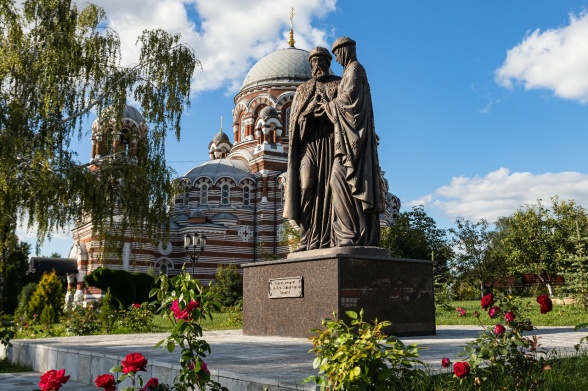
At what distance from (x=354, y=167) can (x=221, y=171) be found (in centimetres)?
3070

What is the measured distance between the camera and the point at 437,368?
145 inches

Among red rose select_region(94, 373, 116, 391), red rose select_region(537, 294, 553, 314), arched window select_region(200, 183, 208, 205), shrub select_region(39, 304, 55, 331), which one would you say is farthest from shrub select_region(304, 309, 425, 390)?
arched window select_region(200, 183, 208, 205)

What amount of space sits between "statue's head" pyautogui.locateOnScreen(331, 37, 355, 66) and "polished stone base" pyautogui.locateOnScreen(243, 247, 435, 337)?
2.45 meters

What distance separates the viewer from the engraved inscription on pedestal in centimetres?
638

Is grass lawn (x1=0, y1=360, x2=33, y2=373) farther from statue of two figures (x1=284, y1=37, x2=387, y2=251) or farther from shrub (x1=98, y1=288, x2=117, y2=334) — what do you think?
statue of two figures (x1=284, y1=37, x2=387, y2=251)

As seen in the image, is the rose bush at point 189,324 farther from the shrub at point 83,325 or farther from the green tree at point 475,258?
the green tree at point 475,258

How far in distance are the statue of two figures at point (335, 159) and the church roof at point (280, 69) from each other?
3222 centimetres

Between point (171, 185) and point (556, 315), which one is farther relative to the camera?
point (171, 185)

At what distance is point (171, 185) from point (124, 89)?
2.74 meters

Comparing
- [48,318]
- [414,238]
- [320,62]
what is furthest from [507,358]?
[414,238]

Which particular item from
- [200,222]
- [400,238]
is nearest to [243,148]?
[200,222]

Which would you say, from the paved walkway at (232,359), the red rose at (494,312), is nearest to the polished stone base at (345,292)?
the paved walkway at (232,359)

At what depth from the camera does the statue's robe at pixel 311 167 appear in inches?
272

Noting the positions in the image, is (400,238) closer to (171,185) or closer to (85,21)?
(171,185)
